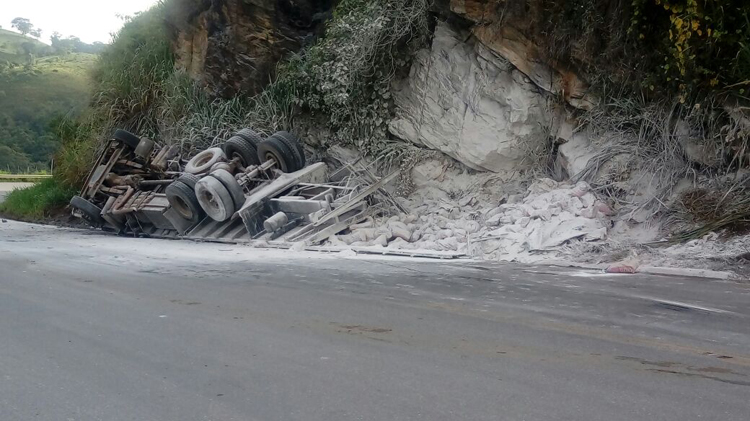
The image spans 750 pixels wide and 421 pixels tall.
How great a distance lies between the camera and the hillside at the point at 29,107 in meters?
76.0

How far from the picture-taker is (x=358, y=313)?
25.3 feet

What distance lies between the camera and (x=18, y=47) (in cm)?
12681

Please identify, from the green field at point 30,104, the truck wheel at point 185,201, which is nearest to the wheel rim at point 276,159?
the truck wheel at point 185,201

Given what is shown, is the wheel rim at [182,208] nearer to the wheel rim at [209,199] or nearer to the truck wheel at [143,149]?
the wheel rim at [209,199]

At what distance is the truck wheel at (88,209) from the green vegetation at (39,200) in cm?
555

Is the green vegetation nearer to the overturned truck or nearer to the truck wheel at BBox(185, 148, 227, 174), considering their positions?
the overturned truck

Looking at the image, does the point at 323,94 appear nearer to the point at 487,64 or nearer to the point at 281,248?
the point at 487,64

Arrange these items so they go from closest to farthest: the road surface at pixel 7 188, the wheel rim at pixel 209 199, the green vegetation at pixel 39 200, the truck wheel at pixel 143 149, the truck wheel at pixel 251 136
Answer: the wheel rim at pixel 209 199
the truck wheel at pixel 251 136
the truck wheel at pixel 143 149
the green vegetation at pixel 39 200
the road surface at pixel 7 188

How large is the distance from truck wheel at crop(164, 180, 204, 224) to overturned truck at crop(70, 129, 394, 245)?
0.8 inches

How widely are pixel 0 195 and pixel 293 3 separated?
21850 mm

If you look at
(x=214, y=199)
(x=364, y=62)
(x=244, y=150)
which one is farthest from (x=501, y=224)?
(x=244, y=150)

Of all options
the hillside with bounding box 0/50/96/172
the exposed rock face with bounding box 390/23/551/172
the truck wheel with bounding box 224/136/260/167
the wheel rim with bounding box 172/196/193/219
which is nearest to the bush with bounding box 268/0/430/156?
the exposed rock face with bounding box 390/23/551/172

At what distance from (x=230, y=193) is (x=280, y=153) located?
70.9 inches

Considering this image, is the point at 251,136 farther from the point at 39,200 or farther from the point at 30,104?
the point at 30,104
